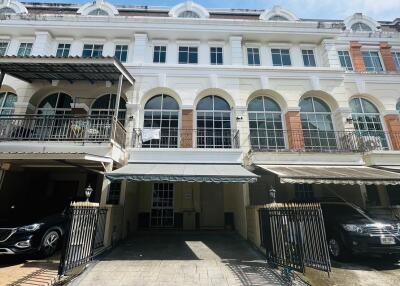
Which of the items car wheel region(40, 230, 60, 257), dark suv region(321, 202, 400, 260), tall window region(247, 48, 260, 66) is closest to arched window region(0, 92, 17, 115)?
car wheel region(40, 230, 60, 257)

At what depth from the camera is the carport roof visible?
9.58m

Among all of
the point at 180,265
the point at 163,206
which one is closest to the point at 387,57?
the point at 163,206

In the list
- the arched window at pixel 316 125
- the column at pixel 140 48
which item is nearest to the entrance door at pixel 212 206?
the arched window at pixel 316 125

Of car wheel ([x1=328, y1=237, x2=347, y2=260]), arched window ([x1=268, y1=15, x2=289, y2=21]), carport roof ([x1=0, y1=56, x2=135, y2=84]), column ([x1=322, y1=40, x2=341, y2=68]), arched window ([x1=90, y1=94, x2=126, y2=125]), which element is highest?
arched window ([x1=268, y1=15, x2=289, y2=21])

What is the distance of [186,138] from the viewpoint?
1147 centimetres

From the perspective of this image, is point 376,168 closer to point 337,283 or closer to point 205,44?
point 337,283

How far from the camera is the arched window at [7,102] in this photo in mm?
11844

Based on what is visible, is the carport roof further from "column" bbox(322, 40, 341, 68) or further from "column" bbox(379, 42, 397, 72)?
"column" bbox(379, 42, 397, 72)

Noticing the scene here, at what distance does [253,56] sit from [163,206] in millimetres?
10329

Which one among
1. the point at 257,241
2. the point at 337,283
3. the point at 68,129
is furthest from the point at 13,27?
the point at 337,283

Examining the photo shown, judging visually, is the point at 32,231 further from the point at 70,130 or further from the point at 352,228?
the point at 352,228

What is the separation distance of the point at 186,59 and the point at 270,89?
5.16 m

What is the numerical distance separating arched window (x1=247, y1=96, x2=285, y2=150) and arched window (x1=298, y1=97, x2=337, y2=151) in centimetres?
115

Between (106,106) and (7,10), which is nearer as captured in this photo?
(106,106)
